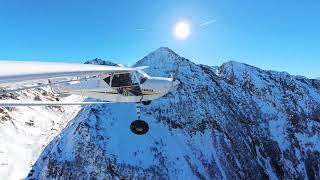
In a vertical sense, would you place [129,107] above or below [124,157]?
above

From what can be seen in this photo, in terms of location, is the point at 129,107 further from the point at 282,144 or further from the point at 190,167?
the point at 282,144

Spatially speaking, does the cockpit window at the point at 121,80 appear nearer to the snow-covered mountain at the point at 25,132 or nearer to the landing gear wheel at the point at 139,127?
the landing gear wheel at the point at 139,127

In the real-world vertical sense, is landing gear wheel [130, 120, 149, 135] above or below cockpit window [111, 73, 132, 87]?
below

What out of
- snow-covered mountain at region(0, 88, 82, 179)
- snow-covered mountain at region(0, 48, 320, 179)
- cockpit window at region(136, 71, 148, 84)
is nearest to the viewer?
cockpit window at region(136, 71, 148, 84)

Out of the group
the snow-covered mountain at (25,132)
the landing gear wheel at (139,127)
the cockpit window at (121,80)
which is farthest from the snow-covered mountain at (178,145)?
the landing gear wheel at (139,127)

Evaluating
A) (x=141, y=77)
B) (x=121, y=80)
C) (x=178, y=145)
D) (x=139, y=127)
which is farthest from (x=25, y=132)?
(x=139, y=127)

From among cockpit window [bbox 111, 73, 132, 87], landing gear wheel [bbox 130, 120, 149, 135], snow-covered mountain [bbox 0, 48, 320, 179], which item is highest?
cockpit window [bbox 111, 73, 132, 87]

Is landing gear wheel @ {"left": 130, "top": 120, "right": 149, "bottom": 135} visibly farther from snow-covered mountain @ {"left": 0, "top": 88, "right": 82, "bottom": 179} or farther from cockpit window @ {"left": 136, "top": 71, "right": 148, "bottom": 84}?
snow-covered mountain @ {"left": 0, "top": 88, "right": 82, "bottom": 179}

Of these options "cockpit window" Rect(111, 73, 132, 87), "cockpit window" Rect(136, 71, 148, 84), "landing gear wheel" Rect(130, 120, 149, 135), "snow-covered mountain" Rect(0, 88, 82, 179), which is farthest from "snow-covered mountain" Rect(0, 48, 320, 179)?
"landing gear wheel" Rect(130, 120, 149, 135)

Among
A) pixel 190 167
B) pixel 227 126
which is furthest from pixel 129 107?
pixel 227 126

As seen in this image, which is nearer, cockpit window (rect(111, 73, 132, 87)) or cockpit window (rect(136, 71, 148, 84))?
cockpit window (rect(111, 73, 132, 87))

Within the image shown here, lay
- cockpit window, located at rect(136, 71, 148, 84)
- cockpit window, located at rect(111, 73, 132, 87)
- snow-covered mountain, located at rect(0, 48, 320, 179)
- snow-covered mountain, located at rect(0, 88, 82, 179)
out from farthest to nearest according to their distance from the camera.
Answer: snow-covered mountain, located at rect(0, 48, 320, 179), snow-covered mountain, located at rect(0, 88, 82, 179), cockpit window, located at rect(136, 71, 148, 84), cockpit window, located at rect(111, 73, 132, 87)
